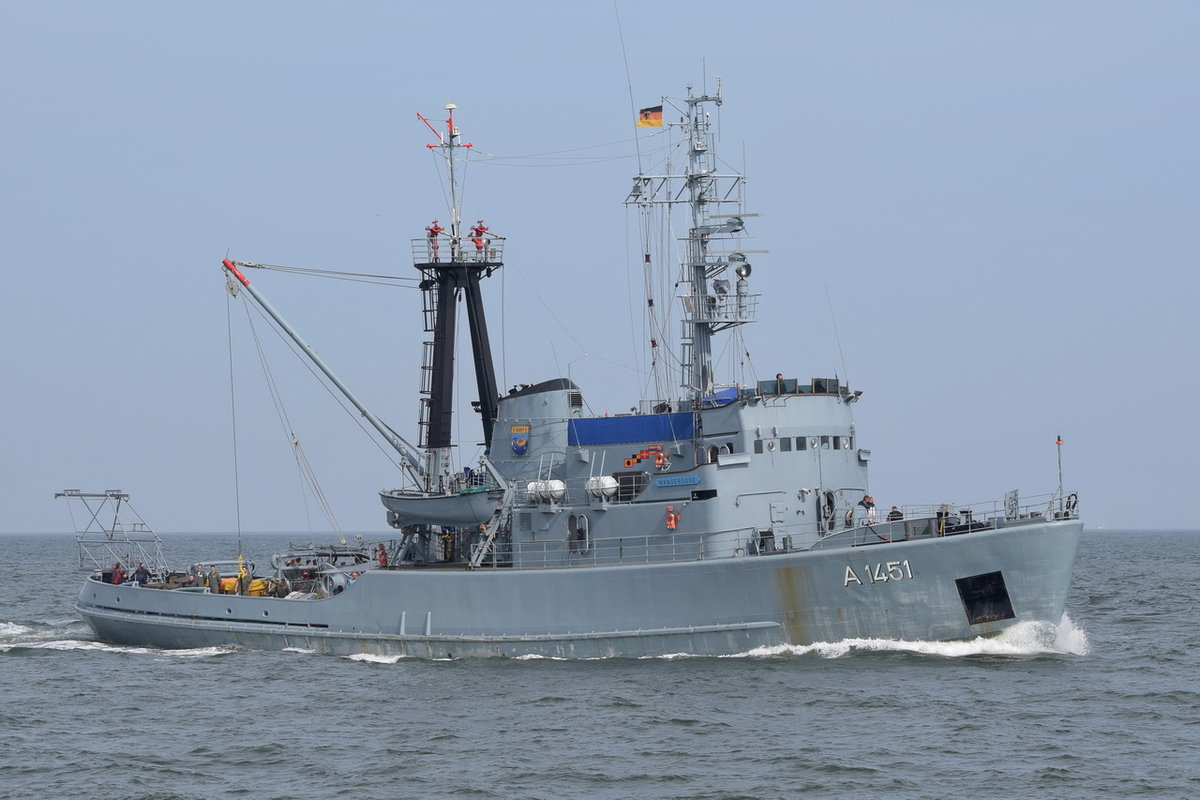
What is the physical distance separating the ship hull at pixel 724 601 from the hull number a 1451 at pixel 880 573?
18 millimetres

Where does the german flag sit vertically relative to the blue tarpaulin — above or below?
above

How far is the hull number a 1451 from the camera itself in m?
24.5

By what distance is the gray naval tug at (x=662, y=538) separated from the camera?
81.3ft

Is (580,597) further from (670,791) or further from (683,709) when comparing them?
(670,791)

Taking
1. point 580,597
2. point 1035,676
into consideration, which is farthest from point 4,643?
point 1035,676

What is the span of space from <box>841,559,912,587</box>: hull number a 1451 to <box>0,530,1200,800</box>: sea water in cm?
122

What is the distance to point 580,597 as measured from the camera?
2608 cm

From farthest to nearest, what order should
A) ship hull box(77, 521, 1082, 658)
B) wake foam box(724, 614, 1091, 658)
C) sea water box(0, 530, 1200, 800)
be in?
wake foam box(724, 614, 1091, 658) < ship hull box(77, 521, 1082, 658) < sea water box(0, 530, 1200, 800)

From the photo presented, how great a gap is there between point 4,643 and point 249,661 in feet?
28.2

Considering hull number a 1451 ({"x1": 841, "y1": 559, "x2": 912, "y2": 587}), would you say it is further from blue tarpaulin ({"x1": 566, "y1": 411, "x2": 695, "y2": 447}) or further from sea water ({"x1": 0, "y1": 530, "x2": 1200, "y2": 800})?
blue tarpaulin ({"x1": 566, "y1": 411, "x2": 695, "y2": 447})

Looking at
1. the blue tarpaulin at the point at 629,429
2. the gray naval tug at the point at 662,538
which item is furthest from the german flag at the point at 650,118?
the blue tarpaulin at the point at 629,429

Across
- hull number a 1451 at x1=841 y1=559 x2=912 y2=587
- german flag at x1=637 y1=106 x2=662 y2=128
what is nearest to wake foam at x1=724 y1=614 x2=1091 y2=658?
hull number a 1451 at x1=841 y1=559 x2=912 y2=587

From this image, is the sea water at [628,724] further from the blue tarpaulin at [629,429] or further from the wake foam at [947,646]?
the blue tarpaulin at [629,429]

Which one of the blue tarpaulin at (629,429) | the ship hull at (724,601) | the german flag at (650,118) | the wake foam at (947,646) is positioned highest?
the german flag at (650,118)
